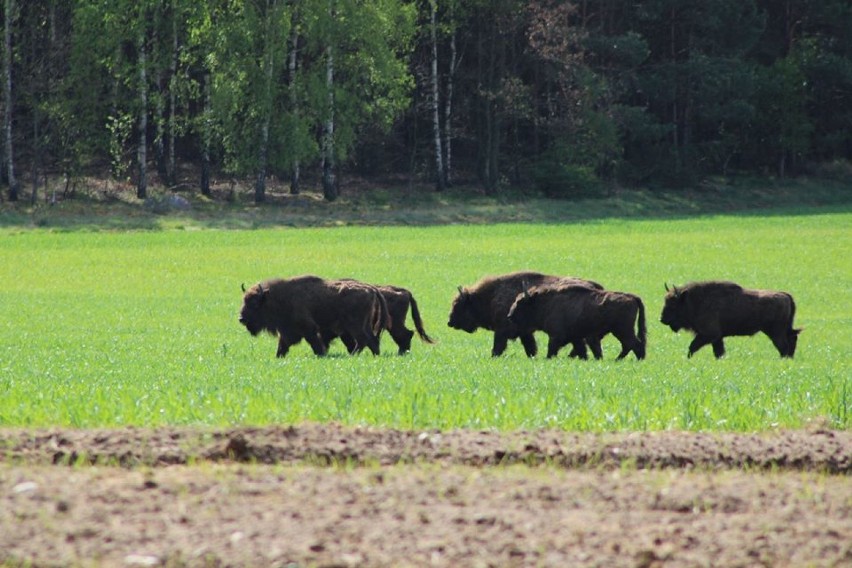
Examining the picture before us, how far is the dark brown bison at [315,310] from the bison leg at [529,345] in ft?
7.19

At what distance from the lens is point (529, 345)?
21828mm

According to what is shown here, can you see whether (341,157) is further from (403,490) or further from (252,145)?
(403,490)

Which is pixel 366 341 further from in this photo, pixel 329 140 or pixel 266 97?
pixel 329 140

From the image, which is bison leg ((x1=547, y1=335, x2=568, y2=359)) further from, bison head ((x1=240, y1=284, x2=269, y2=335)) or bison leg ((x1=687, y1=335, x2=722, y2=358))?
bison head ((x1=240, y1=284, x2=269, y2=335))

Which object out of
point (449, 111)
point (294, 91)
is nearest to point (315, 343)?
point (294, 91)

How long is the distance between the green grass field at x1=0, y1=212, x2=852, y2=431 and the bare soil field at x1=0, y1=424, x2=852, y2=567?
50.0 inches

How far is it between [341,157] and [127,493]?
50.7 metres

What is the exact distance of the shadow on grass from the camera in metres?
54.2

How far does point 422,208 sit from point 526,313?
41.8 metres

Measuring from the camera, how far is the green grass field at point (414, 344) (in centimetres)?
1245

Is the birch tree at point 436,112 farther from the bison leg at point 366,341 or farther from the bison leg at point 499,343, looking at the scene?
the bison leg at point 366,341

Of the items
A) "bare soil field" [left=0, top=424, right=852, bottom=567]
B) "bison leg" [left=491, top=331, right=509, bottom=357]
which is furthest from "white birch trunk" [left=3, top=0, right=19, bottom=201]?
"bare soil field" [left=0, top=424, right=852, bottom=567]

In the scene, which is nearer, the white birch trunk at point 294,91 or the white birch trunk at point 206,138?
the white birch trunk at point 206,138

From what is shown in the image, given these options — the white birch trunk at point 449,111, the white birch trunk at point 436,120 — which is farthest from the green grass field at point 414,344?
the white birch trunk at point 449,111
